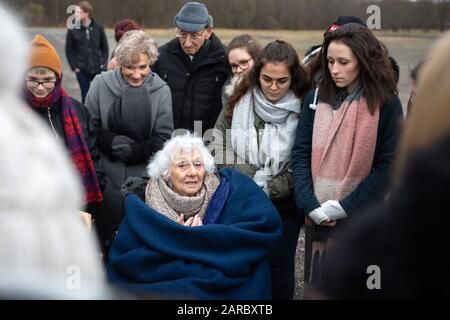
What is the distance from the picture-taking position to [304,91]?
11.3ft

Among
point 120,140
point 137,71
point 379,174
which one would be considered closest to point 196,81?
point 137,71

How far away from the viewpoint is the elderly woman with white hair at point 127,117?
3602mm

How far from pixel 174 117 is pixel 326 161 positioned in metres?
1.29

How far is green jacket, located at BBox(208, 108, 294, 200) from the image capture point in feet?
10.8

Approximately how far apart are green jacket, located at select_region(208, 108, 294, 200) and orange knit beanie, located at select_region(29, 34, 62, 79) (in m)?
0.84

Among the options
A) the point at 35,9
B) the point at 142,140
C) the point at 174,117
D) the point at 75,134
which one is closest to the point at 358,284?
the point at 75,134

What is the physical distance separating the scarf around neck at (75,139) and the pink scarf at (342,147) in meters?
1.11

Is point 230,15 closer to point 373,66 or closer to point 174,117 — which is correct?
point 174,117

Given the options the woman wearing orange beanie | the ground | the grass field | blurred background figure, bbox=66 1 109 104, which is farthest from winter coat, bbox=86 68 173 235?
blurred background figure, bbox=66 1 109 104

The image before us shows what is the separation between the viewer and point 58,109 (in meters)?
3.38
